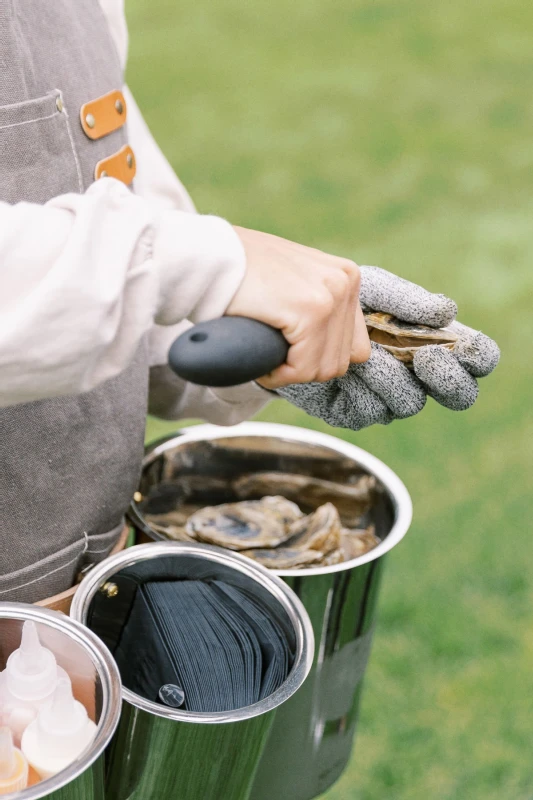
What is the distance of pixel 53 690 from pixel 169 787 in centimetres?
12

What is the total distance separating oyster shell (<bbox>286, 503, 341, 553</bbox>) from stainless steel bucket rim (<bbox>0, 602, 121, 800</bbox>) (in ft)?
1.07

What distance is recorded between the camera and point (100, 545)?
0.77 meters

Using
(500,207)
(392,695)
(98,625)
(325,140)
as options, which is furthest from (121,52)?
(325,140)

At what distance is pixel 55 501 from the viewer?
707mm

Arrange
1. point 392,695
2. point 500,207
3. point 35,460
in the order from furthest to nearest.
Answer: point 500,207, point 392,695, point 35,460

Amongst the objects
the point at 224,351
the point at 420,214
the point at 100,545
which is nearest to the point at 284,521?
the point at 100,545

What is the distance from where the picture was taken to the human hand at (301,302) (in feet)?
1.89

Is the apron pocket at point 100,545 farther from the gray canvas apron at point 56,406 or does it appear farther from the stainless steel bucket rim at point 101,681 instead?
the stainless steel bucket rim at point 101,681

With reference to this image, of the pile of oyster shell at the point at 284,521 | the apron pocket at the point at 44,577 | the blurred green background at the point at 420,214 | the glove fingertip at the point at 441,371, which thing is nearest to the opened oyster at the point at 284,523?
the pile of oyster shell at the point at 284,521

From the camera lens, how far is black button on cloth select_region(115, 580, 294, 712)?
0.66 meters

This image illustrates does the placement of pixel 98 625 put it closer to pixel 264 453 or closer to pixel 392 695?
pixel 264 453

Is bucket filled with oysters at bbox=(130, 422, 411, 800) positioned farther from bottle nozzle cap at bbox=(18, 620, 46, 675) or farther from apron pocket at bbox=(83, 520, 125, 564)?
bottle nozzle cap at bbox=(18, 620, 46, 675)

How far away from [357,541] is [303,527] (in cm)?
7

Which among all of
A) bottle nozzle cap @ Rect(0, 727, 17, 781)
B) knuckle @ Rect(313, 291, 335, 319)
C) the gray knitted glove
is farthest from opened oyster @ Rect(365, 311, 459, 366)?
bottle nozzle cap @ Rect(0, 727, 17, 781)
